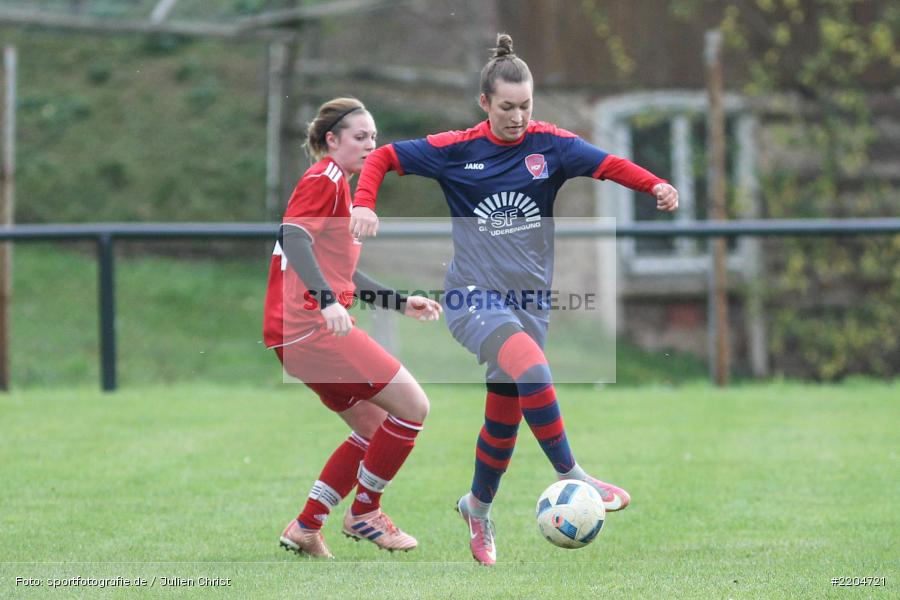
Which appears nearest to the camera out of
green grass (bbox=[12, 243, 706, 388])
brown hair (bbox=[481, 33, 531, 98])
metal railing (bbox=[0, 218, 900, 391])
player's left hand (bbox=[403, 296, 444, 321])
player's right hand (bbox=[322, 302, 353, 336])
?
player's right hand (bbox=[322, 302, 353, 336])

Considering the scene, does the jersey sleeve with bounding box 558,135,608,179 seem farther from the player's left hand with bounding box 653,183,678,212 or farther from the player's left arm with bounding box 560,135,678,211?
the player's left hand with bounding box 653,183,678,212

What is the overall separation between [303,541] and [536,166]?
1838 millimetres

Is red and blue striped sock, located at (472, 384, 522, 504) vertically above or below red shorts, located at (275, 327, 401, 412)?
below

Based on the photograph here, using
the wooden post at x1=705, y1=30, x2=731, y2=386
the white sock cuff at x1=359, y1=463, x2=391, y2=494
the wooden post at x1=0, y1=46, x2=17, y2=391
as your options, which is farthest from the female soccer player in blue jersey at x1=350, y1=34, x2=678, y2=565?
the wooden post at x1=0, y1=46, x2=17, y2=391

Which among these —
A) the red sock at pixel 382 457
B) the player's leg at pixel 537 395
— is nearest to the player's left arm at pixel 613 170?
the player's leg at pixel 537 395

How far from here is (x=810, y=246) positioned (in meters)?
13.7

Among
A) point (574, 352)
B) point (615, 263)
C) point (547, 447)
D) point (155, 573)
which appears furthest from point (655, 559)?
point (615, 263)

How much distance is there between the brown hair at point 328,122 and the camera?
5223 millimetres

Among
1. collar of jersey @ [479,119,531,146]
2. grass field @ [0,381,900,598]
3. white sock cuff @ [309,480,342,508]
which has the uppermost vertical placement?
collar of jersey @ [479,119,531,146]

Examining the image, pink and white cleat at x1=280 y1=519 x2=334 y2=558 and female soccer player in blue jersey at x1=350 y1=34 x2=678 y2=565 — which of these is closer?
female soccer player in blue jersey at x1=350 y1=34 x2=678 y2=565

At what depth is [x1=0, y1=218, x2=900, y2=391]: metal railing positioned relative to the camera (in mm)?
9656

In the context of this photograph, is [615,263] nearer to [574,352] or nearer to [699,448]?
[574,352]

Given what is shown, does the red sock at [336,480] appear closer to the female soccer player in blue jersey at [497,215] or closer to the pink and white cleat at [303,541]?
the pink and white cleat at [303,541]

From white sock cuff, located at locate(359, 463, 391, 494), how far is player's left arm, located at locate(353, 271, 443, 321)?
0.70 metres
